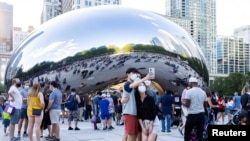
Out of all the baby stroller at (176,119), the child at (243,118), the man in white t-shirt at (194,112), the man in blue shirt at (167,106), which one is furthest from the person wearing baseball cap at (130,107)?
the baby stroller at (176,119)

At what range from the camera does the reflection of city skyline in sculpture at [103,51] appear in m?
15.7

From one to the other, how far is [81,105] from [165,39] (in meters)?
4.63

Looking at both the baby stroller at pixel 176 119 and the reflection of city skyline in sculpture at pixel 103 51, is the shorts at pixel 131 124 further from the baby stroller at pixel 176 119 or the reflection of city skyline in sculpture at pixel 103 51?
the reflection of city skyline in sculpture at pixel 103 51

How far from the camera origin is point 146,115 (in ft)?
19.7

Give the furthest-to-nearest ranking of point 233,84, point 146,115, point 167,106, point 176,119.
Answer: point 233,84 → point 176,119 → point 167,106 → point 146,115

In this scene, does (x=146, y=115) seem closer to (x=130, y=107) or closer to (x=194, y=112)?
(x=130, y=107)

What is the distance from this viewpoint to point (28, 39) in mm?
17125

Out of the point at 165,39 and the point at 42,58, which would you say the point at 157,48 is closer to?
the point at 165,39

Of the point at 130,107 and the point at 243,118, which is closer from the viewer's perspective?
the point at 130,107

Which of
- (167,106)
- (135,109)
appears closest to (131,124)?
(135,109)

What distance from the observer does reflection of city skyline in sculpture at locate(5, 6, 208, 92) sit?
51.4ft

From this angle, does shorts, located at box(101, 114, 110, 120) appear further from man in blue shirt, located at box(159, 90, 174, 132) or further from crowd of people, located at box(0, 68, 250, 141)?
man in blue shirt, located at box(159, 90, 174, 132)

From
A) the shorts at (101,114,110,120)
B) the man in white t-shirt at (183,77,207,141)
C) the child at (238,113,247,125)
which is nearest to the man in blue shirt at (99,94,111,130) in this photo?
the shorts at (101,114,110,120)

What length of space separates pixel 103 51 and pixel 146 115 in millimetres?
9983
